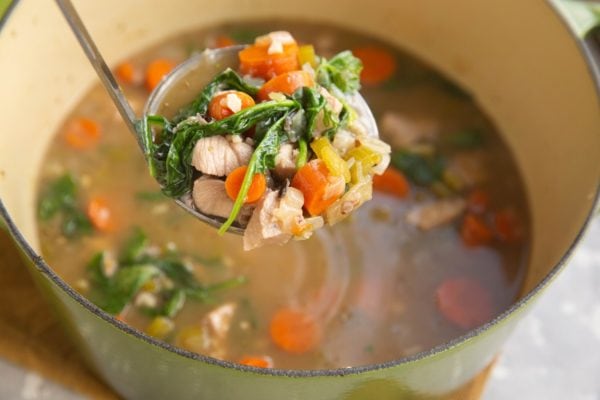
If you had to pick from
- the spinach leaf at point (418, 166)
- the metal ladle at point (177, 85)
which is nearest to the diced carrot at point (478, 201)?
the spinach leaf at point (418, 166)

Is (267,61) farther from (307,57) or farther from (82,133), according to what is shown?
(82,133)

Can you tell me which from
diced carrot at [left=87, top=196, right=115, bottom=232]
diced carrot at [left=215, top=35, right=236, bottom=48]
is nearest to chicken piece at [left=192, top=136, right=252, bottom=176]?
diced carrot at [left=87, top=196, right=115, bottom=232]

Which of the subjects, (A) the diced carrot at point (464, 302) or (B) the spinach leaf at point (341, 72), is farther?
(A) the diced carrot at point (464, 302)

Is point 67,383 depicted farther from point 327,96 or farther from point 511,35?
point 511,35

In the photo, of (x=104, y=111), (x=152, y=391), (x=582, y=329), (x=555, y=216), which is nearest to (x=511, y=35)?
(x=555, y=216)

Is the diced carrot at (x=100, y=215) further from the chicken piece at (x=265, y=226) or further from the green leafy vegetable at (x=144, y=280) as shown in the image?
the chicken piece at (x=265, y=226)
